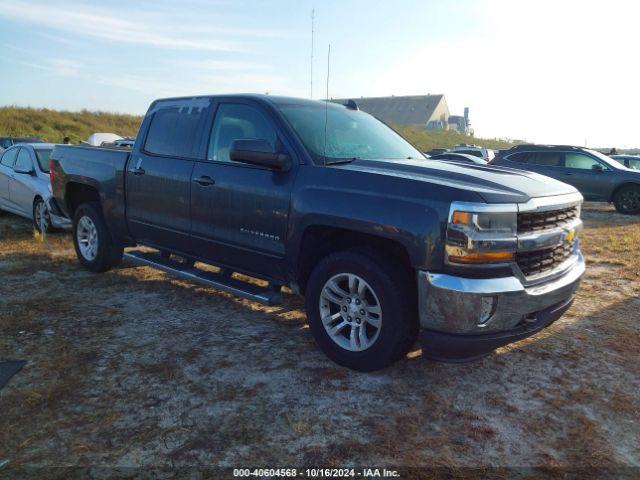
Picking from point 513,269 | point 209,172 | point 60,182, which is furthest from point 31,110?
point 513,269

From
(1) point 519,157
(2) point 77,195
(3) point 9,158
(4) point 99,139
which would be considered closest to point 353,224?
(2) point 77,195

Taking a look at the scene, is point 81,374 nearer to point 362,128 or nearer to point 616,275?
point 362,128

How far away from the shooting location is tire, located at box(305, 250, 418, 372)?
10.9 feet

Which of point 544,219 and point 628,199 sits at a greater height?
point 544,219

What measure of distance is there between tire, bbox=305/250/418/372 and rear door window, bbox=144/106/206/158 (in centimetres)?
196

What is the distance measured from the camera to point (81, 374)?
11.5 feet

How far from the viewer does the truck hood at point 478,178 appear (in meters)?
3.20

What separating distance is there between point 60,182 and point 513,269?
5561mm

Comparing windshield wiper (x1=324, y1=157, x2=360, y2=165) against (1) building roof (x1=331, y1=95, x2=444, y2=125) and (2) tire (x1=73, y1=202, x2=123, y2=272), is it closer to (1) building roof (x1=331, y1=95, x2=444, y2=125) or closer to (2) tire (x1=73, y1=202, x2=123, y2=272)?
(2) tire (x1=73, y1=202, x2=123, y2=272)

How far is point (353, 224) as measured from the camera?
3434mm

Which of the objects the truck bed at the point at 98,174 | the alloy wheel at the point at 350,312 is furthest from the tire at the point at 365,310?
the truck bed at the point at 98,174

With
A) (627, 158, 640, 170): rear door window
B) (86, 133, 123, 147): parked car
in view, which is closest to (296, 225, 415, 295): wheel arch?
(627, 158, 640, 170): rear door window

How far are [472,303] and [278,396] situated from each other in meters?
1.36

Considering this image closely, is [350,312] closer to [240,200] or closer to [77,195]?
[240,200]
